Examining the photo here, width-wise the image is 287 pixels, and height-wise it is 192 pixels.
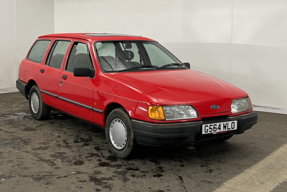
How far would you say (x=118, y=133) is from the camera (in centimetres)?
478

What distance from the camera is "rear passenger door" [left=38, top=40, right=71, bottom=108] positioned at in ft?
19.9

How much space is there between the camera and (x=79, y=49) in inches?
227

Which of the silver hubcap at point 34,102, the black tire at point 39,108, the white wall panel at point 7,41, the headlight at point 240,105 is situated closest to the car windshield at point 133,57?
the headlight at point 240,105

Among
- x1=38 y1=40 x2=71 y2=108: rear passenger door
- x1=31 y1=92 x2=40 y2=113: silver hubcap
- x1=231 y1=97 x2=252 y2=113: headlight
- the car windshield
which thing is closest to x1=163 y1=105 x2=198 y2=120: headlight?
x1=231 y1=97 x2=252 y2=113: headlight

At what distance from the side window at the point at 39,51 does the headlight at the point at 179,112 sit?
3.20 metres

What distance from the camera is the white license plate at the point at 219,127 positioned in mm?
4406

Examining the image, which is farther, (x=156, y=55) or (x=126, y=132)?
(x=156, y=55)

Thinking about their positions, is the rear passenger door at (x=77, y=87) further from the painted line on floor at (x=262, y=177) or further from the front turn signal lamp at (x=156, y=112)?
the painted line on floor at (x=262, y=177)

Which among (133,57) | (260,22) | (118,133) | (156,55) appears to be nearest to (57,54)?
(133,57)

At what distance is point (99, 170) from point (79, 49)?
210cm

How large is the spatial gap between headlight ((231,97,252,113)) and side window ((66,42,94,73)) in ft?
6.50

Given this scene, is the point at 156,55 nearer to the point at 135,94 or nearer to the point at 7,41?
the point at 135,94

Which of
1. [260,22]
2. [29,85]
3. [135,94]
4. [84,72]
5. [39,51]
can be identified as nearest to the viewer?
[135,94]

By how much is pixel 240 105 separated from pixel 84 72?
81.2 inches
